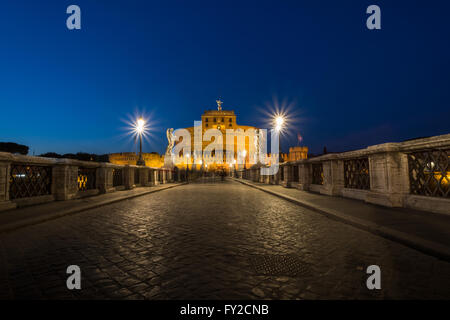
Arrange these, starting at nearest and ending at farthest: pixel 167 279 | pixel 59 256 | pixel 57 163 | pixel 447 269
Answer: pixel 167 279 < pixel 447 269 < pixel 59 256 < pixel 57 163

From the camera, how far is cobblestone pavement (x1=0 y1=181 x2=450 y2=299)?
243 cm

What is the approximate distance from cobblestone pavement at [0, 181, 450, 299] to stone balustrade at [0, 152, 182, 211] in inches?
137

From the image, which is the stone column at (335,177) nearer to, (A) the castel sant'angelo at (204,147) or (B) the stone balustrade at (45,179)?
(B) the stone balustrade at (45,179)

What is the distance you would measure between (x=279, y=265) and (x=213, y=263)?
914 mm

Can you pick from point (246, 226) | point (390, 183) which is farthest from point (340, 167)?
point (246, 226)

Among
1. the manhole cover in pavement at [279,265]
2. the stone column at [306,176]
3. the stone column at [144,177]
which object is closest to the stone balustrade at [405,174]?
the stone column at [306,176]

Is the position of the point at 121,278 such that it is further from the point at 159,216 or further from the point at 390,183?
the point at 390,183

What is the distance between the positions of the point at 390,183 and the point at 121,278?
768 centimetres

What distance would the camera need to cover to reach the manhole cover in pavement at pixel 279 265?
9.46 feet

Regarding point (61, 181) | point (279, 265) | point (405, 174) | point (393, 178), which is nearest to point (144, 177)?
point (61, 181)

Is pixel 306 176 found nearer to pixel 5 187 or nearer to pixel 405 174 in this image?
pixel 405 174

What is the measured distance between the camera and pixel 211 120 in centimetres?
10269

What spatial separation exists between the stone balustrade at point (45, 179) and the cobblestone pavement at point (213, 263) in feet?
11.4

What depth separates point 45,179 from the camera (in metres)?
9.34
